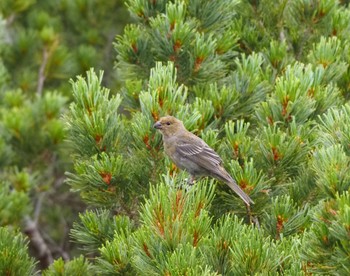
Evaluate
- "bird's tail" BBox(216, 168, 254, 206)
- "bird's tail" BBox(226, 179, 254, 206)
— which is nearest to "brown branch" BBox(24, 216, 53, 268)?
"bird's tail" BBox(216, 168, 254, 206)

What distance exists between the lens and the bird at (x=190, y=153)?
420 cm

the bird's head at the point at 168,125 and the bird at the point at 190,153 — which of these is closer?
the bird at the point at 190,153

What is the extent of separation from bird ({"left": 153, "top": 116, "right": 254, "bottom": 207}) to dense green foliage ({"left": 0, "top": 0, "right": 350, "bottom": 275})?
5 centimetres

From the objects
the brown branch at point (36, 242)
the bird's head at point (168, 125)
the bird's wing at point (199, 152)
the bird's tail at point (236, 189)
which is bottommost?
the brown branch at point (36, 242)

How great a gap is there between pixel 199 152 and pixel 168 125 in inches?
14.2

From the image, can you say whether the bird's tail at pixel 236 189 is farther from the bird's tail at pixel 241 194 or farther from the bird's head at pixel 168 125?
the bird's head at pixel 168 125

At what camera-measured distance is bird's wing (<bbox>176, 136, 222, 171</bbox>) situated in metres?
4.39

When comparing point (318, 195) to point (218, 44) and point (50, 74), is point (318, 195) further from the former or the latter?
point (50, 74)

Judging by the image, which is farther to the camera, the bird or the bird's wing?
the bird's wing

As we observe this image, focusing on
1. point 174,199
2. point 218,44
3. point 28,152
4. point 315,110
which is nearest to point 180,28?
point 218,44

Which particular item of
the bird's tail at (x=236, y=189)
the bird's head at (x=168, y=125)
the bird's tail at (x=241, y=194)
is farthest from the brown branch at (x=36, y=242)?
the bird's tail at (x=241, y=194)

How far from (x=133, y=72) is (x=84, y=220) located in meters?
1.28

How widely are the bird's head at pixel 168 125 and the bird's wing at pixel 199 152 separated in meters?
0.10

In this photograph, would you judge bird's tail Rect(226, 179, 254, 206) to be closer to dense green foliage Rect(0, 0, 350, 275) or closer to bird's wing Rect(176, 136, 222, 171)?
dense green foliage Rect(0, 0, 350, 275)
